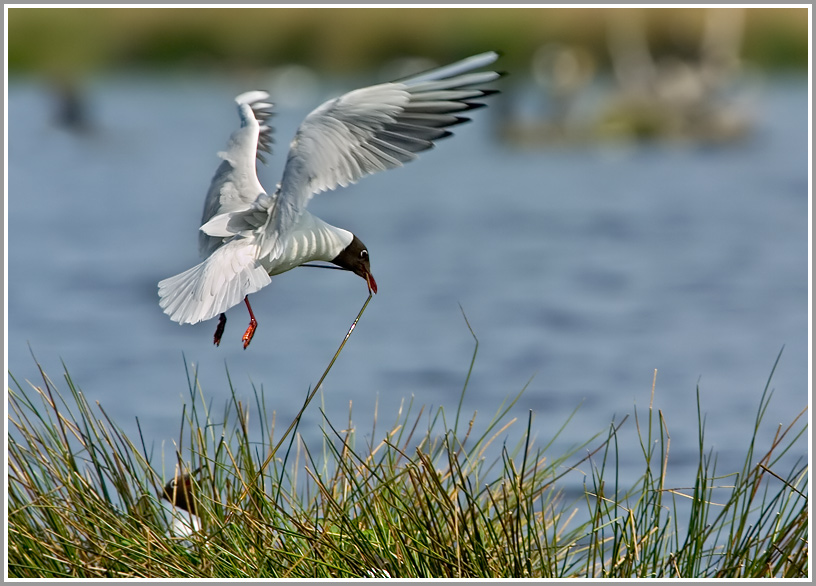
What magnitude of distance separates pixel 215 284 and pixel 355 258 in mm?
341

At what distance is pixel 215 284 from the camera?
251cm

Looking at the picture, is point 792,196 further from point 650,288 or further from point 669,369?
point 669,369

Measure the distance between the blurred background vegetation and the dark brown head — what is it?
912cm

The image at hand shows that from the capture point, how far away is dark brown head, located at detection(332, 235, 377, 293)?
2.63 metres

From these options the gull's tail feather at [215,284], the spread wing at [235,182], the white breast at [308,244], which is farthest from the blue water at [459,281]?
the white breast at [308,244]

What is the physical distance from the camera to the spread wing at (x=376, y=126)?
2.56 m

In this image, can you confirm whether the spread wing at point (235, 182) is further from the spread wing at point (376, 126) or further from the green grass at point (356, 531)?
the green grass at point (356, 531)

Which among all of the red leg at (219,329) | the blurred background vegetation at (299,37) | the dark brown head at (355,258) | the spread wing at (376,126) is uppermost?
the spread wing at (376,126)

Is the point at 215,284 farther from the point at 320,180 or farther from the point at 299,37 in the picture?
the point at 299,37

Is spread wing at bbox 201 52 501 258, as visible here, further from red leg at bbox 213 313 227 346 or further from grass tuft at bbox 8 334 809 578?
grass tuft at bbox 8 334 809 578

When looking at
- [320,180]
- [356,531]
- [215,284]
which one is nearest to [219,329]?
[215,284]

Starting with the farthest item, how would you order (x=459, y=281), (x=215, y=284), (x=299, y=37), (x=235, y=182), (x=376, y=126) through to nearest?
(x=299, y=37), (x=459, y=281), (x=235, y=182), (x=376, y=126), (x=215, y=284)

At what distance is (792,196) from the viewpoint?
16188mm

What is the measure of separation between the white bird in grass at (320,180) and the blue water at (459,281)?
32.7 inches
